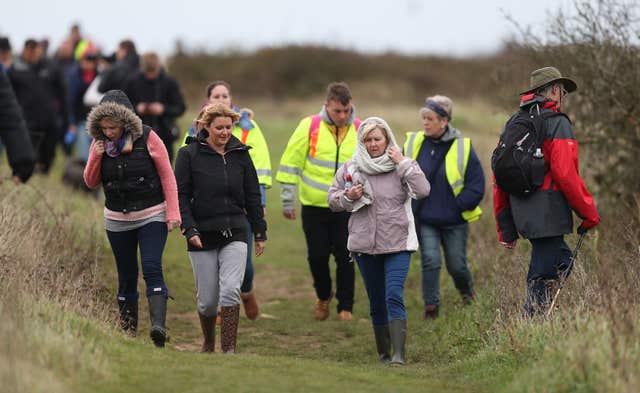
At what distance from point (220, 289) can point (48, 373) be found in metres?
2.61

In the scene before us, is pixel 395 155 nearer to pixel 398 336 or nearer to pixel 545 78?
pixel 545 78

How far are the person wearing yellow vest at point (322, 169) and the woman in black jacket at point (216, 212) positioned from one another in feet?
6.69

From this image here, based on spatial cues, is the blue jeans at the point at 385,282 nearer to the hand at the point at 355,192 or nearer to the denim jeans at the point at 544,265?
the hand at the point at 355,192

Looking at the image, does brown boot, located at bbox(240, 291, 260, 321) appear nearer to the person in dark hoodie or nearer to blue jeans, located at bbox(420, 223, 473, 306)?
blue jeans, located at bbox(420, 223, 473, 306)

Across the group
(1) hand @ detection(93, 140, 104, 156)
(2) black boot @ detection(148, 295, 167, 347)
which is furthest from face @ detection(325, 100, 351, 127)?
(2) black boot @ detection(148, 295, 167, 347)

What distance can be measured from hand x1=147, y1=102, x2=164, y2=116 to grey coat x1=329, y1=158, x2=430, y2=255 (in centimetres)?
590

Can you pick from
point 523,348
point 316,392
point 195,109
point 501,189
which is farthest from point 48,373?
point 195,109

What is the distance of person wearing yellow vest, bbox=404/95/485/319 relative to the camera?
1074 cm

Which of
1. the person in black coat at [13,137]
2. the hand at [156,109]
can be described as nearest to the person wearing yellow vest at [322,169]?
the person in black coat at [13,137]

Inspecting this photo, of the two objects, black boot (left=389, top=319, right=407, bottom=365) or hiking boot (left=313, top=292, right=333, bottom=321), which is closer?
black boot (left=389, top=319, right=407, bottom=365)

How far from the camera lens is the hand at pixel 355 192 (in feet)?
28.0

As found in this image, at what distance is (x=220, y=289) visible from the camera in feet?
28.7

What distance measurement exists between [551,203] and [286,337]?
352 cm

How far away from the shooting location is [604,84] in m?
12.6
